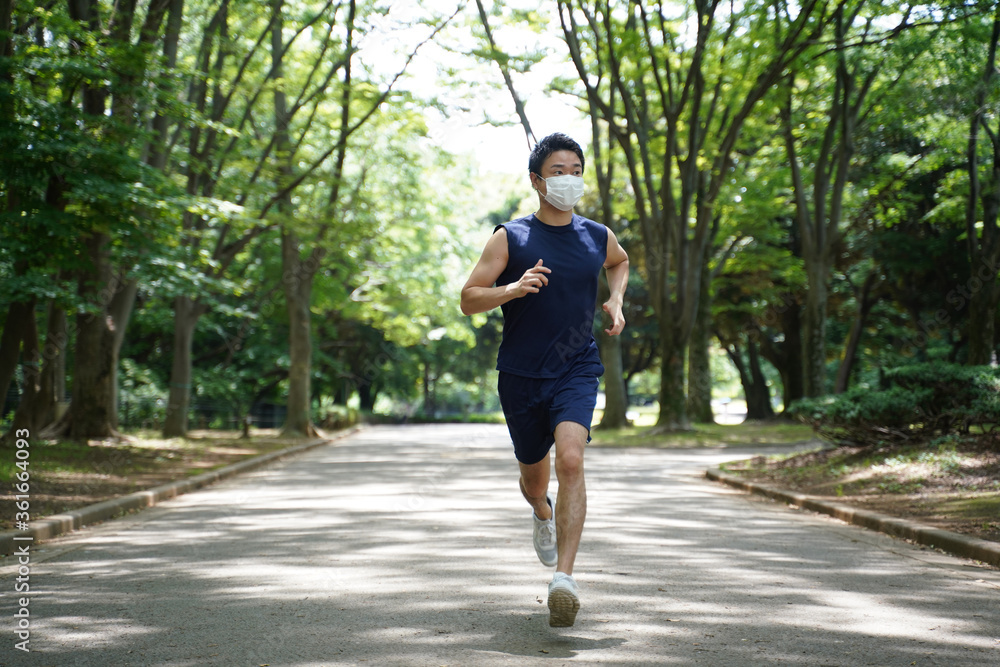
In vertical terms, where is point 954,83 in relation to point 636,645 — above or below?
above

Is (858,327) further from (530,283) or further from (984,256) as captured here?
(530,283)

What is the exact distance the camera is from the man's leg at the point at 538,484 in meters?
4.82

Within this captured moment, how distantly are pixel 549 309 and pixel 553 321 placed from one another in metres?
0.06

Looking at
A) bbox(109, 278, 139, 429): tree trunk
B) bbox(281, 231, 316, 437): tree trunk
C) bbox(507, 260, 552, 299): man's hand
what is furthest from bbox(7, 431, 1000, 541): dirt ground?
bbox(281, 231, 316, 437): tree trunk

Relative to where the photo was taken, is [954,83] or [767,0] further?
[954,83]

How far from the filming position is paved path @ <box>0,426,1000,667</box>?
153 inches

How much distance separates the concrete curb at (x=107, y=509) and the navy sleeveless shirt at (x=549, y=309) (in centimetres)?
424

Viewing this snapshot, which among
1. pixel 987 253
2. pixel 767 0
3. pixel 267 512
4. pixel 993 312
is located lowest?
pixel 267 512

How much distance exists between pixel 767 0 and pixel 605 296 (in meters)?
9.75

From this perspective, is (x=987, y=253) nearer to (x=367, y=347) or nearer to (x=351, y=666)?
(x=351, y=666)

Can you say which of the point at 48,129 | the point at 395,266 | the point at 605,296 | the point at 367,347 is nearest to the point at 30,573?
the point at 48,129

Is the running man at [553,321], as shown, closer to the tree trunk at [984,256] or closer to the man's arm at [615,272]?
the man's arm at [615,272]

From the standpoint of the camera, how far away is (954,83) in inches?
691

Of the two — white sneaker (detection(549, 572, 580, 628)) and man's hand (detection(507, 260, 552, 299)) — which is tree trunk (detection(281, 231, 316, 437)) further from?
white sneaker (detection(549, 572, 580, 628))
